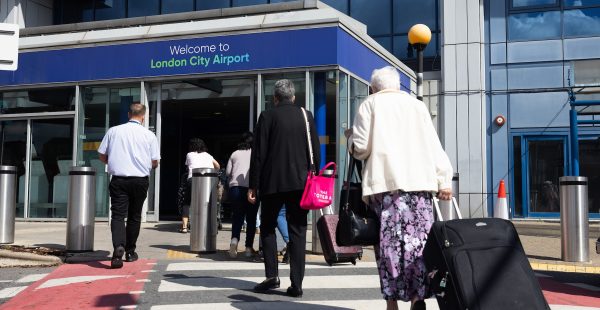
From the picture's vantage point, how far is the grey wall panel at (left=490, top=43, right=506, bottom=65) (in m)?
16.5

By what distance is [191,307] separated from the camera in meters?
4.37

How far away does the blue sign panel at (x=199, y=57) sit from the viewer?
10812 mm

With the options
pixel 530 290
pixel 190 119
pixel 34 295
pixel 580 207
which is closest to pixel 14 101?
pixel 190 119

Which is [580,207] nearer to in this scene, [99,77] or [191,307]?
[191,307]

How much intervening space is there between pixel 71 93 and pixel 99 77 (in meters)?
0.92

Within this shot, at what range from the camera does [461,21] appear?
16688 mm

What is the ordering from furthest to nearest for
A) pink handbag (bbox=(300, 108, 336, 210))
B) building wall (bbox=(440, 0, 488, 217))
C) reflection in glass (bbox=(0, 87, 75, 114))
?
building wall (bbox=(440, 0, 488, 217)) < reflection in glass (bbox=(0, 87, 75, 114)) < pink handbag (bbox=(300, 108, 336, 210))

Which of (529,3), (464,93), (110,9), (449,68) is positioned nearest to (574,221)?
(464,93)

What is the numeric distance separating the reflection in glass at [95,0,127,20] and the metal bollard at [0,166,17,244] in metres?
12.3

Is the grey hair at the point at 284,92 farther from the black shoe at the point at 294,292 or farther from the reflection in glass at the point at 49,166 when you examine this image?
the reflection in glass at the point at 49,166

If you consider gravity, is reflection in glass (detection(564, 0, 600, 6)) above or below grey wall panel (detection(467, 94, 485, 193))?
above

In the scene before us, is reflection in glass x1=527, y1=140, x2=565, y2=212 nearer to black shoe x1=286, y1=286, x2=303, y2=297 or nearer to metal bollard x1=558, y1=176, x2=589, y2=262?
metal bollard x1=558, y1=176, x2=589, y2=262

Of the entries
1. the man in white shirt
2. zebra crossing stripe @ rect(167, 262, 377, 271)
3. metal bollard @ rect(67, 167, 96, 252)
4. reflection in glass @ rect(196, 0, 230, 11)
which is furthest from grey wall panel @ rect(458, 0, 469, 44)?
metal bollard @ rect(67, 167, 96, 252)

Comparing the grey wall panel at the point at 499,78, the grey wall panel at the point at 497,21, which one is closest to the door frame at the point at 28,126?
the grey wall panel at the point at 499,78
